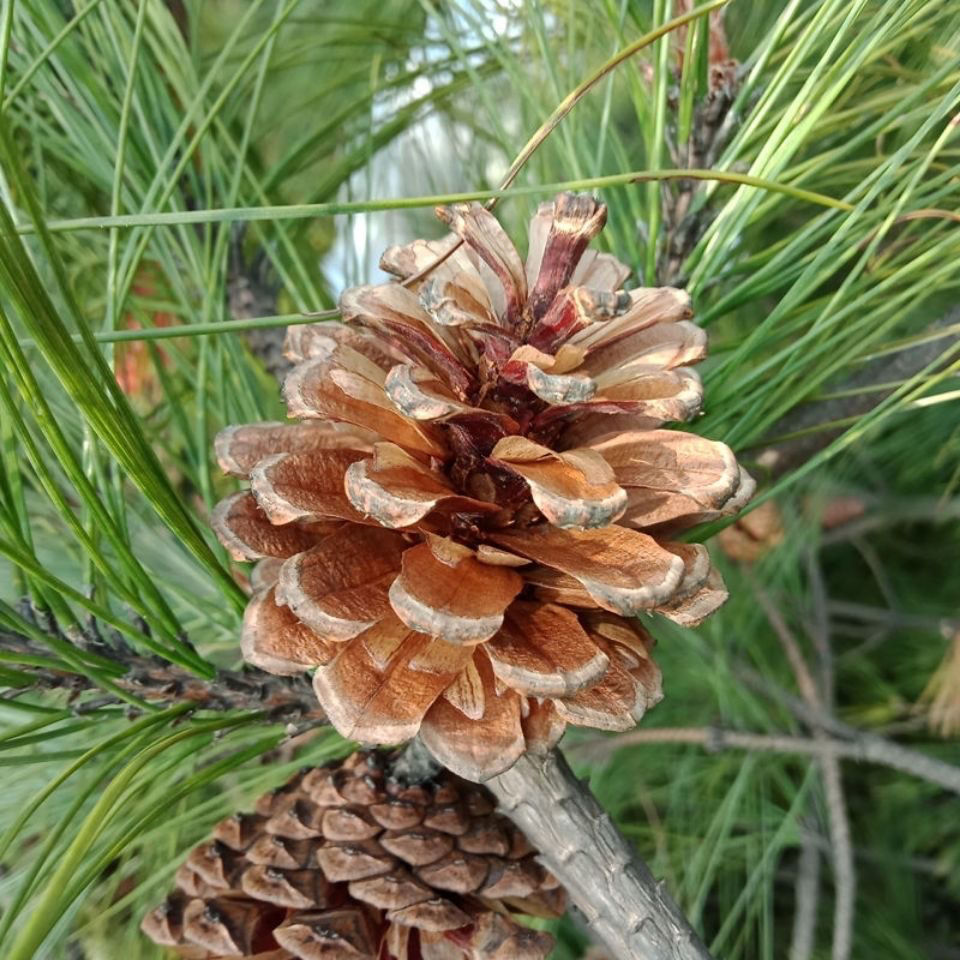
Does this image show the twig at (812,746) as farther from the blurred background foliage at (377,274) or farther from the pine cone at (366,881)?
the pine cone at (366,881)

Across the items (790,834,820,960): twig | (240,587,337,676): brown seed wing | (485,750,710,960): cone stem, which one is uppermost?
(240,587,337,676): brown seed wing

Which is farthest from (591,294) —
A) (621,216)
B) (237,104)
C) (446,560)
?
(237,104)

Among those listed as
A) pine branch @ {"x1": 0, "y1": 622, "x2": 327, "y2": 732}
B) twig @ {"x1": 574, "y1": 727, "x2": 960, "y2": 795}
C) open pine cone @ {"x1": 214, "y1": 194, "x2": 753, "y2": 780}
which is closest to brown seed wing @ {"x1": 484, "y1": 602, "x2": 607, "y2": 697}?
open pine cone @ {"x1": 214, "y1": 194, "x2": 753, "y2": 780}

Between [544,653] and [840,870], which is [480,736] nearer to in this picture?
[544,653]

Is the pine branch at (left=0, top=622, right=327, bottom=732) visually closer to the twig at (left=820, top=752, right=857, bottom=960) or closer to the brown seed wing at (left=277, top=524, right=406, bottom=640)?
the brown seed wing at (left=277, top=524, right=406, bottom=640)

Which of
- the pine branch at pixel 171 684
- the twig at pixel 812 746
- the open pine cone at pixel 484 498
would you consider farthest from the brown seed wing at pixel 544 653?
the twig at pixel 812 746

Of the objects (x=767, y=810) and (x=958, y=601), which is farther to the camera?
(x=958, y=601)

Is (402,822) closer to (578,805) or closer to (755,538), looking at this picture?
(578,805)
